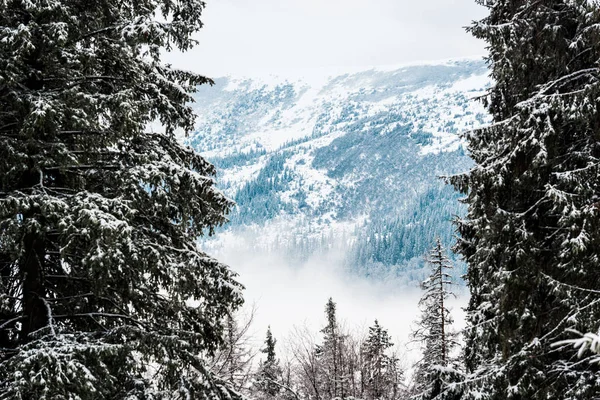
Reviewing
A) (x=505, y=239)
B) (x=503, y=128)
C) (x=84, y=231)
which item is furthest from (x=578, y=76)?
(x=84, y=231)

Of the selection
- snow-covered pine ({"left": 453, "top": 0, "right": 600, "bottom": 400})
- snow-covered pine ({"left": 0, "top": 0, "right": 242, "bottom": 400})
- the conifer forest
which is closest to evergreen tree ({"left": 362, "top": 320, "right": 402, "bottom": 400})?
snow-covered pine ({"left": 453, "top": 0, "right": 600, "bottom": 400})

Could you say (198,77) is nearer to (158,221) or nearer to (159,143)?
(159,143)

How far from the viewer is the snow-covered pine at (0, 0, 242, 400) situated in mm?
4734

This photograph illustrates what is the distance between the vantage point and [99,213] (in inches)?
186

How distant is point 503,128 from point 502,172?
80cm

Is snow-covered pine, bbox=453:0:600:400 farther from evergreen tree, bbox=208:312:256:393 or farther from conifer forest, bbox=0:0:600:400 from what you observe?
evergreen tree, bbox=208:312:256:393

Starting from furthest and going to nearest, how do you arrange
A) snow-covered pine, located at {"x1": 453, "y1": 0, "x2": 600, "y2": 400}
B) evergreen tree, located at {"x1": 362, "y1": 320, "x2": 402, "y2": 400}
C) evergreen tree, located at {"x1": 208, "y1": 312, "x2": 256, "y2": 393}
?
evergreen tree, located at {"x1": 362, "y1": 320, "x2": 402, "y2": 400}
evergreen tree, located at {"x1": 208, "y1": 312, "x2": 256, "y2": 393}
snow-covered pine, located at {"x1": 453, "y1": 0, "x2": 600, "y2": 400}

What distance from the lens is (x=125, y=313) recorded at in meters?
6.12

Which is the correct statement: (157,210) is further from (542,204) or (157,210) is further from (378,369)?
(378,369)

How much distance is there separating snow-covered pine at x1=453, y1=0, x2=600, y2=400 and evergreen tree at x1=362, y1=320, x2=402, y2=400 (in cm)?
1384

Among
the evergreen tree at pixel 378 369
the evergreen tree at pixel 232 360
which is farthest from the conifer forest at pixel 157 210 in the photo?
the evergreen tree at pixel 378 369

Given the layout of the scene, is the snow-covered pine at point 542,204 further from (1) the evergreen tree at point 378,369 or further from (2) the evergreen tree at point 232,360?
(1) the evergreen tree at point 378,369

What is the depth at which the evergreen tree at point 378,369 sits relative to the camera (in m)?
23.4

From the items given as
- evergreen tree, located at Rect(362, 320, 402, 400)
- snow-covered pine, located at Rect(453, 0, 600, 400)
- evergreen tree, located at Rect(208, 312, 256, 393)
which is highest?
snow-covered pine, located at Rect(453, 0, 600, 400)
